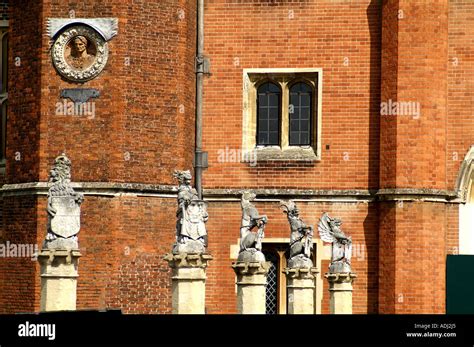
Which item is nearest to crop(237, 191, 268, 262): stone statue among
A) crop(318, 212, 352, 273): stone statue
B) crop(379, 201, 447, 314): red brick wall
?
crop(318, 212, 352, 273): stone statue

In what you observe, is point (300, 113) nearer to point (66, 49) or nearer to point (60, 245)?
point (66, 49)

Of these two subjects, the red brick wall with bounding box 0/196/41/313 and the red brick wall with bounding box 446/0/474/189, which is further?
the red brick wall with bounding box 446/0/474/189

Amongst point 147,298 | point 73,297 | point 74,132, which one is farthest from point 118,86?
point 73,297

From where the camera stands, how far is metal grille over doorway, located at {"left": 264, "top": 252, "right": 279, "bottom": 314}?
34938 mm

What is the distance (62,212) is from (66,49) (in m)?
7.75

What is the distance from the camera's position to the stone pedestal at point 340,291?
106ft

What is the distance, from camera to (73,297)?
27141mm

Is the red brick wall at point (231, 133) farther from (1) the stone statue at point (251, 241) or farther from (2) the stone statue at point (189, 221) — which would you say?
(2) the stone statue at point (189, 221)

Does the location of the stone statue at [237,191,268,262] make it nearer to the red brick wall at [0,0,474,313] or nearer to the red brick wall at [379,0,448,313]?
the red brick wall at [0,0,474,313]

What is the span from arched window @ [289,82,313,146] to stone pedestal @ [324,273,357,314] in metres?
4.10

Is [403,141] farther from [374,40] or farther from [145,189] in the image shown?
[145,189]

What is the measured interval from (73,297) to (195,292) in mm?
2060

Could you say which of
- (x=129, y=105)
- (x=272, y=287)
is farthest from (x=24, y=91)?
(x=272, y=287)

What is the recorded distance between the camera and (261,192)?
3500 cm
